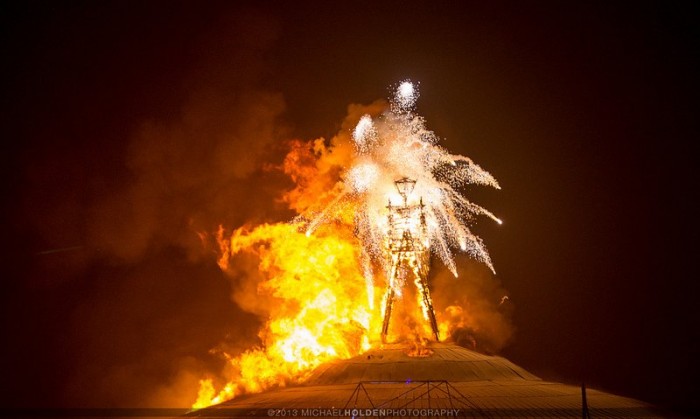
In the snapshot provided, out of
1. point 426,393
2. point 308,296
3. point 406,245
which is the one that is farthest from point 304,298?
point 426,393

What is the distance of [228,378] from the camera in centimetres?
6078

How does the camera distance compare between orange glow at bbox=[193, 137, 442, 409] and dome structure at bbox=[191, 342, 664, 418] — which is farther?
orange glow at bbox=[193, 137, 442, 409]

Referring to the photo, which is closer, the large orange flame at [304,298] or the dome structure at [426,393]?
the dome structure at [426,393]

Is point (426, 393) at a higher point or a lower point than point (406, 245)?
lower

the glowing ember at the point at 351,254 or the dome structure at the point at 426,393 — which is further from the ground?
the glowing ember at the point at 351,254

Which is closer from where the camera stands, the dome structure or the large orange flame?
the dome structure

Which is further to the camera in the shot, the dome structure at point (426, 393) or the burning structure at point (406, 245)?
the burning structure at point (406, 245)

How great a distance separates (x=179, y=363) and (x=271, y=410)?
103ft

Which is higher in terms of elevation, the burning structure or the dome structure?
the burning structure

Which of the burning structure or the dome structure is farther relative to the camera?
the burning structure

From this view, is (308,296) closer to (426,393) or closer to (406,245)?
(406,245)

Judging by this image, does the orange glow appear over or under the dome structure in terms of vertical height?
over

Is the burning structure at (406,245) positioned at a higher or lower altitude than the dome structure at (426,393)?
higher

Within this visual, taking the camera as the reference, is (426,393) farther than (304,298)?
No
